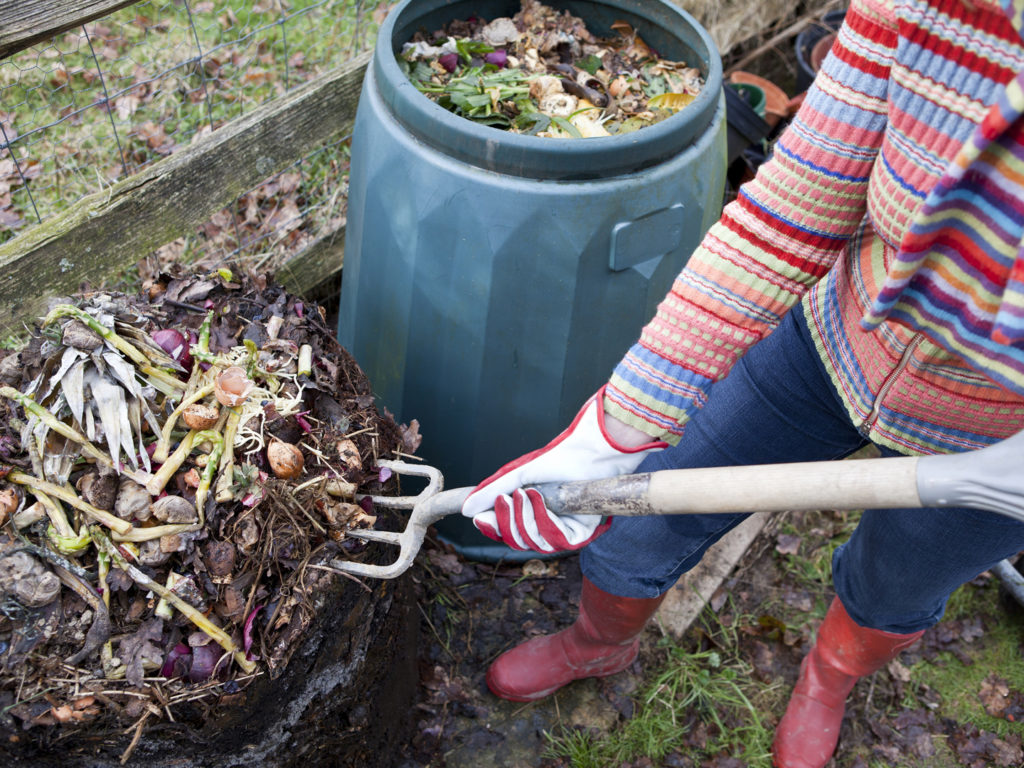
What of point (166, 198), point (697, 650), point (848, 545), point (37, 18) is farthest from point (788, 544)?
point (37, 18)

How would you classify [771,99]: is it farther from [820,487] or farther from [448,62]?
[820,487]

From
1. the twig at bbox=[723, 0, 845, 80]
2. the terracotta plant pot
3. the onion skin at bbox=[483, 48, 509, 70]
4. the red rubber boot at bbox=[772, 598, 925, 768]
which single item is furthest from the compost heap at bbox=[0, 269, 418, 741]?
the twig at bbox=[723, 0, 845, 80]

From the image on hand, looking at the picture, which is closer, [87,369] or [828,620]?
[87,369]

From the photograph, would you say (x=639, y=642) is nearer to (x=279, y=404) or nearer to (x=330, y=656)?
→ (x=330, y=656)

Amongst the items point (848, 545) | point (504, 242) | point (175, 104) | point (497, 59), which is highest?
point (497, 59)

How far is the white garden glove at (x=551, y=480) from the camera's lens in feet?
4.18

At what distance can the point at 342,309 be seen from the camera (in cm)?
222

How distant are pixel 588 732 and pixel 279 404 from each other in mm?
1254

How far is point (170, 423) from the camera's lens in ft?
4.63

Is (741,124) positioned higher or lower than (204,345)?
lower

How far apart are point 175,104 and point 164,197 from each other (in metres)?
1.23

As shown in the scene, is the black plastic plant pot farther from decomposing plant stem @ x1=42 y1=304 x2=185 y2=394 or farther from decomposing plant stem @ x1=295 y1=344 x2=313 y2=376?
decomposing plant stem @ x1=42 y1=304 x2=185 y2=394

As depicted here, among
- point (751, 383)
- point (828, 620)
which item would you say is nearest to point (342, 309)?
point (751, 383)

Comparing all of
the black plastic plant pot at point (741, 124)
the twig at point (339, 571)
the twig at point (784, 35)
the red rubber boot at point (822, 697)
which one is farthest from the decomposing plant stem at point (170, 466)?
the twig at point (784, 35)
